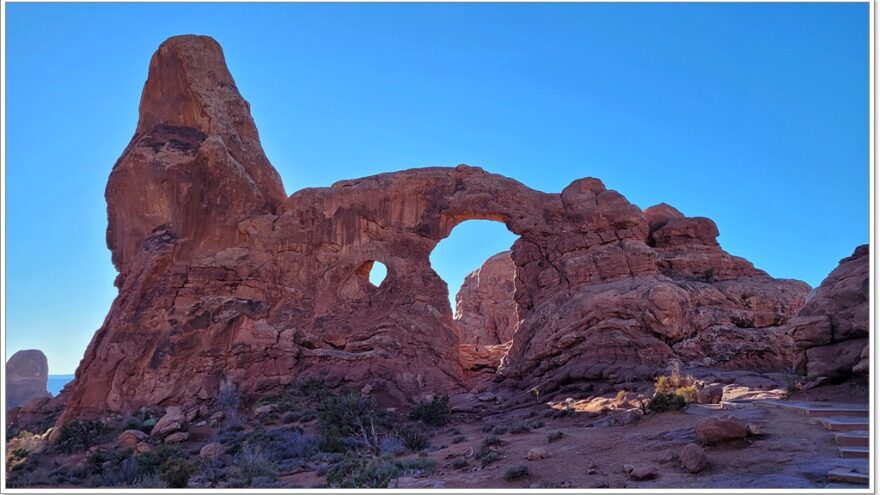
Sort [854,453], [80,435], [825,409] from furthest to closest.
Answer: [80,435] < [825,409] < [854,453]

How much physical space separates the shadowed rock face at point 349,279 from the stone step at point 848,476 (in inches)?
471

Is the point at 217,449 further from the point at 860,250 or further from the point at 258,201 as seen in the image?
the point at 860,250

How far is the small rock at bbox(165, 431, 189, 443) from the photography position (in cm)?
1708

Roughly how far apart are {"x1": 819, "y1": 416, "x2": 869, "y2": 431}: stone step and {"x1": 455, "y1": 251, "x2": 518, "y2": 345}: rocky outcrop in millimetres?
27631

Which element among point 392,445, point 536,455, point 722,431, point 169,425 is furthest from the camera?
point 169,425

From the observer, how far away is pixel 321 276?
24844 mm

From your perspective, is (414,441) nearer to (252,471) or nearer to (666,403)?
(252,471)

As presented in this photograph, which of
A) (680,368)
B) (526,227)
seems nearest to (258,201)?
(526,227)

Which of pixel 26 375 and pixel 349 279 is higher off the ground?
pixel 349 279

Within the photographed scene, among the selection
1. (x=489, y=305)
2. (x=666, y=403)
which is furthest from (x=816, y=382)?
(x=489, y=305)

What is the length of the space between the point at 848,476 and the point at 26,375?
57.3 m

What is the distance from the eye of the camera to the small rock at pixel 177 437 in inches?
672

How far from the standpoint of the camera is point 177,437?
17.2m

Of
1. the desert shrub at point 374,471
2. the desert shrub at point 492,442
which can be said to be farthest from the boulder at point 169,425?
the desert shrub at point 492,442
